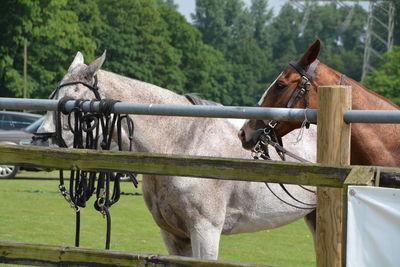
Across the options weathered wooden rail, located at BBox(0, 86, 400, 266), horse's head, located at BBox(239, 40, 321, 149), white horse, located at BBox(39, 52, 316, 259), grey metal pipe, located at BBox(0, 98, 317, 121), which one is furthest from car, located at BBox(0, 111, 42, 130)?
weathered wooden rail, located at BBox(0, 86, 400, 266)

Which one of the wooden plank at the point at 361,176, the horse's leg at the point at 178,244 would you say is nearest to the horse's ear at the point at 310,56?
the horse's leg at the point at 178,244

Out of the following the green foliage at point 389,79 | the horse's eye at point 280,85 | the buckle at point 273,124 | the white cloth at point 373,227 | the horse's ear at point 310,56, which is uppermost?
the green foliage at point 389,79

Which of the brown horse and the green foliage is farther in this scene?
the green foliage

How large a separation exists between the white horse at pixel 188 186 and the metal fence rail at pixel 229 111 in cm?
139

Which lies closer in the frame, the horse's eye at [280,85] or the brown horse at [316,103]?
the brown horse at [316,103]

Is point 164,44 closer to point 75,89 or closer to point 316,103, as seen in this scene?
point 75,89

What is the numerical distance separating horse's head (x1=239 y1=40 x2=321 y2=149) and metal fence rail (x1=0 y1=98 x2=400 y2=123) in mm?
1293

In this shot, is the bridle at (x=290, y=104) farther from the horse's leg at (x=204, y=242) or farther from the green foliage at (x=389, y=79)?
the green foliage at (x=389, y=79)

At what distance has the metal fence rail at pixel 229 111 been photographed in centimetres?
410

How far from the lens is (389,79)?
7081cm

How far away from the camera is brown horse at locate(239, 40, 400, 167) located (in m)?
5.96

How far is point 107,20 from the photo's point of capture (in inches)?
3255

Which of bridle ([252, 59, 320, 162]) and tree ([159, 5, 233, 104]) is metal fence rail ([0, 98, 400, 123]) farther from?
tree ([159, 5, 233, 104])

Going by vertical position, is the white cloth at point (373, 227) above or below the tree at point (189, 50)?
below
